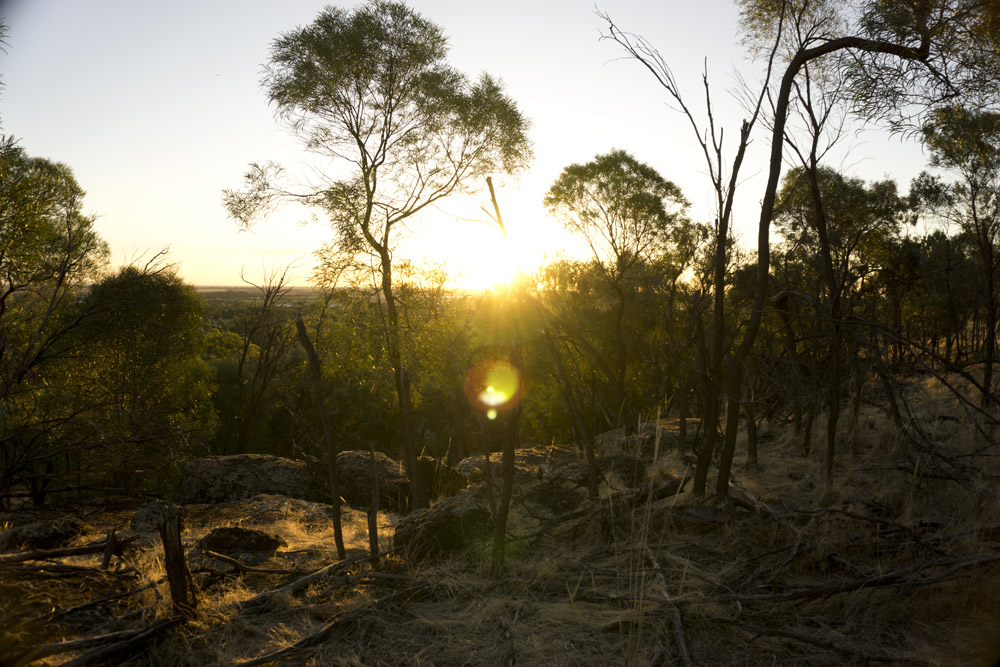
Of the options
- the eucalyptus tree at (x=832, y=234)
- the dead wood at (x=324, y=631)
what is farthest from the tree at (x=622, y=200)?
Result: the dead wood at (x=324, y=631)

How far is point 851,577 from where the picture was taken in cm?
464

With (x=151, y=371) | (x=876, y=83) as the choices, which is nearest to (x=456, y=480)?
(x=876, y=83)

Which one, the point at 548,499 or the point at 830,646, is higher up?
the point at 830,646

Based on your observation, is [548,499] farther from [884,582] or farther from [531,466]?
[884,582]

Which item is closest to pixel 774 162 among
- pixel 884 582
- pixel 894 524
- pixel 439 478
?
pixel 894 524

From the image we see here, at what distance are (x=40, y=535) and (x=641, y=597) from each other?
538 cm

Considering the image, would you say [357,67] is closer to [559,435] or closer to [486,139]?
[486,139]

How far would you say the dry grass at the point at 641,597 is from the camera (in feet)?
12.8

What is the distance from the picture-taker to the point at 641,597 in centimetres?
382

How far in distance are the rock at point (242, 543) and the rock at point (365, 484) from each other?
16.3 ft

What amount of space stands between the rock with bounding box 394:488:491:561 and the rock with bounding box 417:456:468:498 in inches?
174

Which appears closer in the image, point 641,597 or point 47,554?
point 641,597

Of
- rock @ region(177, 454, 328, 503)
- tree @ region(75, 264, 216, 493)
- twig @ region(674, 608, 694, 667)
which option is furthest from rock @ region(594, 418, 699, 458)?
tree @ region(75, 264, 216, 493)

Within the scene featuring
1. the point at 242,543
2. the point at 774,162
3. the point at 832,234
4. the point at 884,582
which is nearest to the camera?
the point at 884,582
